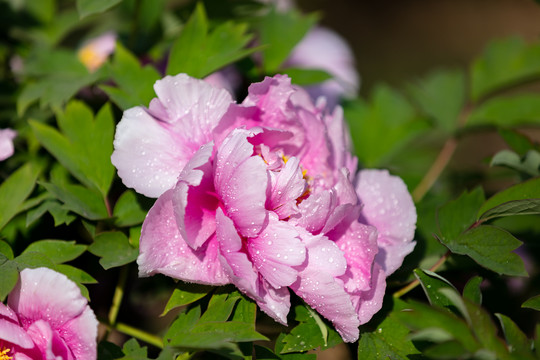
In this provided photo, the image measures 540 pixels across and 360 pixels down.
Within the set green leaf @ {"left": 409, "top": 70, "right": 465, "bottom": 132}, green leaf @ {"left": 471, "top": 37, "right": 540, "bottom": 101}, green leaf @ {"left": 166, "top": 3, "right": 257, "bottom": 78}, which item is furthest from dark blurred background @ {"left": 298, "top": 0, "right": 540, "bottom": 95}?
green leaf @ {"left": 166, "top": 3, "right": 257, "bottom": 78}

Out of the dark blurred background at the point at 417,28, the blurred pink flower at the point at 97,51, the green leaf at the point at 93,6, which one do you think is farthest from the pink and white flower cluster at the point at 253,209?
the dark blurred background at the point at 417,28

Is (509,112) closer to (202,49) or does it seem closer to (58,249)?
(202,49)

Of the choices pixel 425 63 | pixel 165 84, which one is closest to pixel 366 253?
pixel 165 84

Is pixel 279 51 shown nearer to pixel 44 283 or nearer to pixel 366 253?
pixel 366 253

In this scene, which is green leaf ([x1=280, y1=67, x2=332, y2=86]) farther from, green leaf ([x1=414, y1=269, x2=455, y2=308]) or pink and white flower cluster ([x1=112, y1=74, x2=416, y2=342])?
green leaf ([x1=414, y1=269, x2=455, y2=308])

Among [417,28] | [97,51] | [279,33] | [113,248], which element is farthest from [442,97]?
[417,28]
